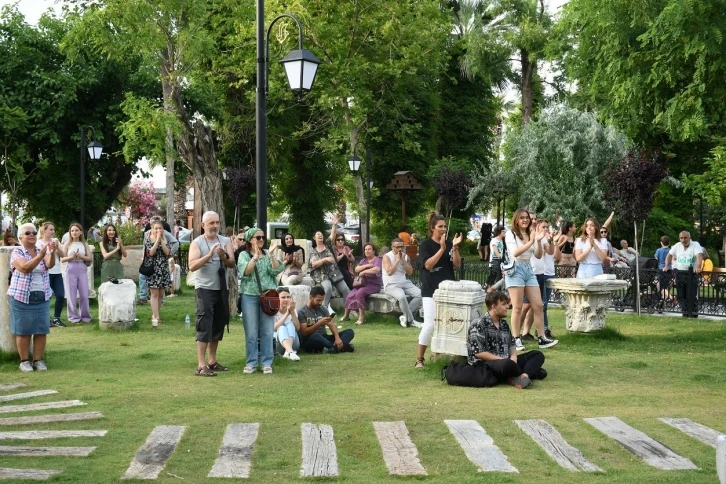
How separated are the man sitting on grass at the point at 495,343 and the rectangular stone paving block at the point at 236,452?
3.04m

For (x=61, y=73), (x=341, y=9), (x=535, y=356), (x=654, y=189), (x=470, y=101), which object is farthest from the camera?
(x=470, y=101)

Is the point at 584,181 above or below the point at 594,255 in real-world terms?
above

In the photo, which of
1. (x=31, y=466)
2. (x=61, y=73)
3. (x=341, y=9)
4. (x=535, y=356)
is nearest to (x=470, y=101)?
(x=341, y=9)

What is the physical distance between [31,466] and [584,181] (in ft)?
103

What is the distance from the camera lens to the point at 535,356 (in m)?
11.0

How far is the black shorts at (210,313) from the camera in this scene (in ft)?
37.4

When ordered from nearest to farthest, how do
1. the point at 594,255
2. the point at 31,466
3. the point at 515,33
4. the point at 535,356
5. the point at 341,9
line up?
the point at 31,466 → the point at 535,356 → the point at 594,255 → the point at 341,9 → the point at 515,33

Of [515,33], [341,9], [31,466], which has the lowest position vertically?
[31,466]

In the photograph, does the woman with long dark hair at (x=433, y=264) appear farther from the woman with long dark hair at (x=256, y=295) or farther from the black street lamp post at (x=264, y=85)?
the black street lamp post at (x=264, y=85)

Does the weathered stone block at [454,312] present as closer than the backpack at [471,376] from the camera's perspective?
No

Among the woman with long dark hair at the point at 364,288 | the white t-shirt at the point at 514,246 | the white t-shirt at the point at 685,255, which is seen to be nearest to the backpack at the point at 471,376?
the white t-shirt at the point at 514,246

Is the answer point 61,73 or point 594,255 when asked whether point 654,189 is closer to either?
point 594,255

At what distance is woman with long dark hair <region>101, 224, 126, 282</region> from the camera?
17413mm

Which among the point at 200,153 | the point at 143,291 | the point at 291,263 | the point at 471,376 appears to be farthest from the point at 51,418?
the point at 143,291
